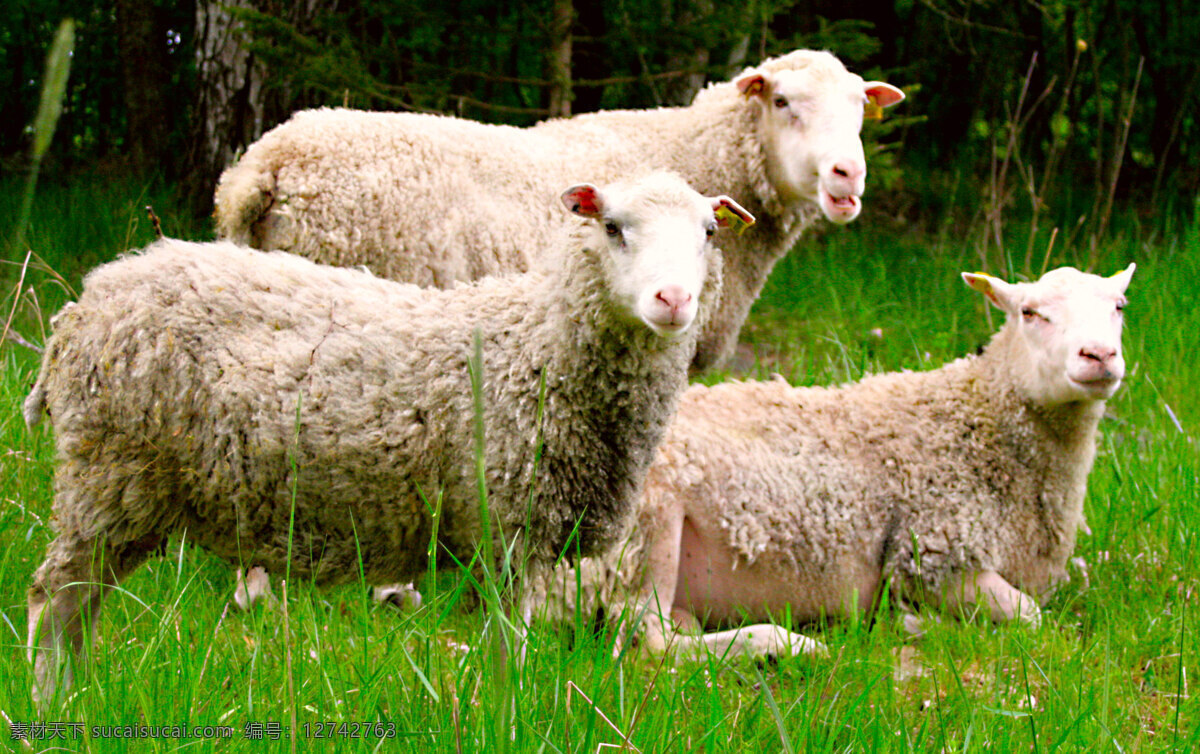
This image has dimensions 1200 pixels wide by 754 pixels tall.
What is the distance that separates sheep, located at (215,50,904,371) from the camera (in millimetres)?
3816

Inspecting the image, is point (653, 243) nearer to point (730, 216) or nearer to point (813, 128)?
point (730, 216)

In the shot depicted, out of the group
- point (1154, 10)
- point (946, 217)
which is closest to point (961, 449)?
point (946, 217)

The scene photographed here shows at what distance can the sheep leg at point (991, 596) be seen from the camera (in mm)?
3537

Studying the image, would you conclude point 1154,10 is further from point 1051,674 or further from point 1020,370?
point 1051,674

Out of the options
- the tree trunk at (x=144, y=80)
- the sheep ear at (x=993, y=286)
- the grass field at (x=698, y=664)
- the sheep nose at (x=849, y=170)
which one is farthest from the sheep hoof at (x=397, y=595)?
the tree trunk at (x=144, y=80)

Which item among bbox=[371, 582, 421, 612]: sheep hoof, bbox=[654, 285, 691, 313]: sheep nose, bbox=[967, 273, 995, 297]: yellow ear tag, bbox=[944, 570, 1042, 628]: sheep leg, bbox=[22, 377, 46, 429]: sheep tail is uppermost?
bbox=[654, 285, 691, 313]: sheep nose

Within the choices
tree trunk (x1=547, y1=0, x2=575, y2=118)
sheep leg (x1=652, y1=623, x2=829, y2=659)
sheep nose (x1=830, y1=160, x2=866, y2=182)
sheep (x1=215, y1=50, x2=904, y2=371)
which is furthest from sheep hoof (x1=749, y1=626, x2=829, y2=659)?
tree trunk (x1=547, y1=0, x2=575, y2=118)

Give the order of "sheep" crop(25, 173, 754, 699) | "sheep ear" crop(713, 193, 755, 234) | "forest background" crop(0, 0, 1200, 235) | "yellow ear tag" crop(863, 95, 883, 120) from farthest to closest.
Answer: "forest background" crop(0, 0, 1200, 235) < "yellow ear tag" crop(863, 95, 883, 120) < "sheep ear" crop(713, 193, 755, 234) < "sheep" crop(25, 173, 754, 699)

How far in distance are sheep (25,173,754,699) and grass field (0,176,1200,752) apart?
0.17 m

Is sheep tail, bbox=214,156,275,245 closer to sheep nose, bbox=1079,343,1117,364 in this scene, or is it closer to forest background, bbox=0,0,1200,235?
forest background, bbox=0,0,1200,235

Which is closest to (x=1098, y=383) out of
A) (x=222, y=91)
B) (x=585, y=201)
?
(x=585, y=201)

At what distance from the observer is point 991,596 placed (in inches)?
142

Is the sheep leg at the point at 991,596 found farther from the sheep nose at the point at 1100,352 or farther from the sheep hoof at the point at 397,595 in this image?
the sheep hoof at the point at 397,595

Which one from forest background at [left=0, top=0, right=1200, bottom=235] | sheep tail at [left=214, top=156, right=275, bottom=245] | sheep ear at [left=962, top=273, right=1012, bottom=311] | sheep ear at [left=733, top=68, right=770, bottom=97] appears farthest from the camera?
forest background at [left=0, top=0, right=1200, bottom=235]
